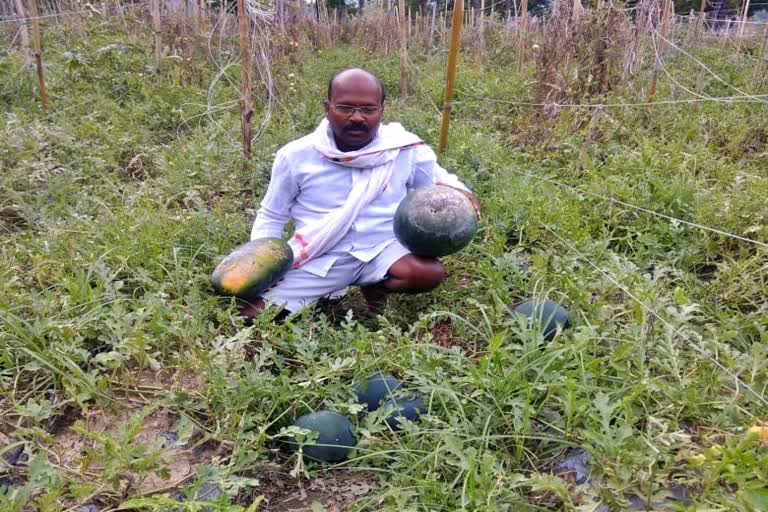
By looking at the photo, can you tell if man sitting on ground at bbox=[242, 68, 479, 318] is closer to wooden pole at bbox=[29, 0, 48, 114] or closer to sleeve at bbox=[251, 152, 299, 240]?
sleeve at bbox=[251, 152, 299, 240]

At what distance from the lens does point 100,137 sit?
16.2 feet

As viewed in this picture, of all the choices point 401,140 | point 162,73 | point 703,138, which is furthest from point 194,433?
point 162,73

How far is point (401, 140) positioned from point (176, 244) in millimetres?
1422

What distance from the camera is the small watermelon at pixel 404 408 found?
6.57 ft

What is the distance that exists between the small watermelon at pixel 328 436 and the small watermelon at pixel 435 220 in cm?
96

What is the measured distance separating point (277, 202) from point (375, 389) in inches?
50.6

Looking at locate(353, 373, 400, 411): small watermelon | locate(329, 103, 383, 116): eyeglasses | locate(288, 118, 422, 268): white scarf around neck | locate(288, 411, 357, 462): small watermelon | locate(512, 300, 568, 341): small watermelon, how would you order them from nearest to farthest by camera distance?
locate(288, 411, 357, 462): small watermelon, locate(353, 373, 400, 411): small watermelon, locate(512, 300, 568, 341): small watermelon, locate(329, 103, 383, 116): eyeglasses, locate(288, 118, 422, 268): white scarf around neck

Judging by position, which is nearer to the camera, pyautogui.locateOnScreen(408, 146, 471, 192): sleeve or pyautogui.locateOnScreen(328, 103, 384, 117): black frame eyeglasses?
pyautogui.locateOnScreen(328, 103, 384, 117): black frame eyeglasses

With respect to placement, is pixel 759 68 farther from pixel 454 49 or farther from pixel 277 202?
pixel 277 202

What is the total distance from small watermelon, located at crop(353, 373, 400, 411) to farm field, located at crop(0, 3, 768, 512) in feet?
0.20

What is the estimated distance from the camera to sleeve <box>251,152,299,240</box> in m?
2.90

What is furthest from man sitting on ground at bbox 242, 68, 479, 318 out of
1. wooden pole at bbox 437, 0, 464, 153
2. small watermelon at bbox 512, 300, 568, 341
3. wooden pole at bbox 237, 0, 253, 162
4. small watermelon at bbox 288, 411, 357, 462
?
wooden pole at bbox 237, 0, 253, 162

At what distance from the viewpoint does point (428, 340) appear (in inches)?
89.0

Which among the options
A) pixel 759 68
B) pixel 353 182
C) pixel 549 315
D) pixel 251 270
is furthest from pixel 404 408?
pixel 759 68
